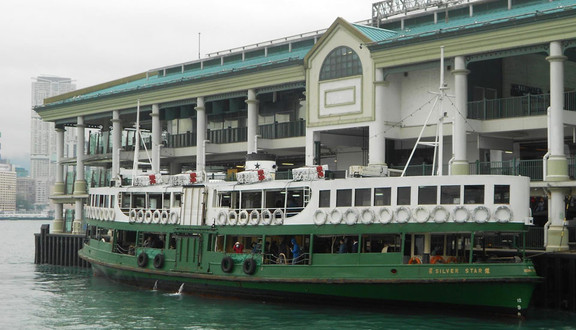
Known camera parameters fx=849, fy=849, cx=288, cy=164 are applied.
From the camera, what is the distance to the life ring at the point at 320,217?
112ft

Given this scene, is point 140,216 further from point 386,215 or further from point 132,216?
point 386,215

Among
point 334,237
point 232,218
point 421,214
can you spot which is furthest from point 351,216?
point 232,218

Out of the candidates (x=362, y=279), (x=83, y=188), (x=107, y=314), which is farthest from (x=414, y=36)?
(x=83, y=188)

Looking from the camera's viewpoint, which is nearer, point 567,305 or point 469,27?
point 567,305

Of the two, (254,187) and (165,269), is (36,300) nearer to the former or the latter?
(165,269)

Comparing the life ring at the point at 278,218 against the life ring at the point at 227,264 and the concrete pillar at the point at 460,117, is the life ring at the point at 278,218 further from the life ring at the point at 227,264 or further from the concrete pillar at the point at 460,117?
the concrete pillar at the point at 460,117

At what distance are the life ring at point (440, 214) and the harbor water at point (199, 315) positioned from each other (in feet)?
11.4

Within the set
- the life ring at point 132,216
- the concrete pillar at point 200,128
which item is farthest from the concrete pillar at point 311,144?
the life ring at point 132,216

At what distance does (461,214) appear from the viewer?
31.1 m

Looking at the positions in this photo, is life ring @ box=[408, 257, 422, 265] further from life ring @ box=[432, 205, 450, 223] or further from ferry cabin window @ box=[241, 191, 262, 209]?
ferry cabin window @ box=[241, 191, 262, 209]

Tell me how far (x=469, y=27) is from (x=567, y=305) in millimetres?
14436

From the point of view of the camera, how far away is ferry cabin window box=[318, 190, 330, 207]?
34562mm

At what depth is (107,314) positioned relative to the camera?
33969 mm

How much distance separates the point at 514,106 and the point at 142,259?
64.5ft
